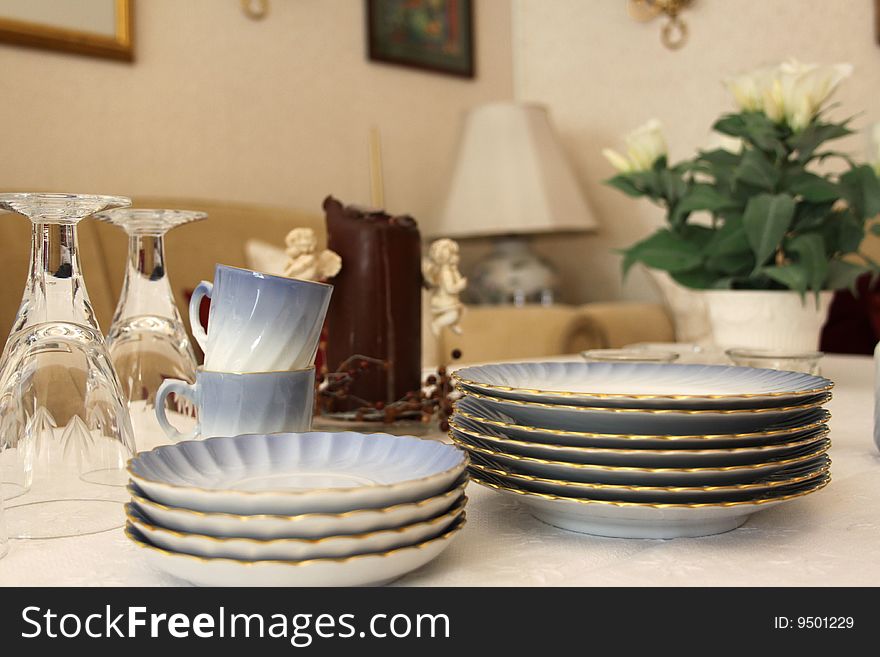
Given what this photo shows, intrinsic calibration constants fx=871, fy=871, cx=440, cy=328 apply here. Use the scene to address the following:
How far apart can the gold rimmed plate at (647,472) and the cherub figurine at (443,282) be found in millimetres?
384

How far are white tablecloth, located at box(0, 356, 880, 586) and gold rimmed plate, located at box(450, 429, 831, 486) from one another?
0.12 feet

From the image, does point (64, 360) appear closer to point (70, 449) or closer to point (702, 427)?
point (70, 449)

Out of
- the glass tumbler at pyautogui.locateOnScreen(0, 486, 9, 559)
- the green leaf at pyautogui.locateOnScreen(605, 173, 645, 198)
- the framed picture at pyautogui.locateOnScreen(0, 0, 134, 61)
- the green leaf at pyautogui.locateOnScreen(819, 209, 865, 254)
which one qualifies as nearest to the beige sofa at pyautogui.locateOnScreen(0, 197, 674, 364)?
the framed picture at pyautogui.locateOnScreen(0, 0, 134, 61)

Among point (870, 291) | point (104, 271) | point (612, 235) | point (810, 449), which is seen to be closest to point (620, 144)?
point (612, 235)

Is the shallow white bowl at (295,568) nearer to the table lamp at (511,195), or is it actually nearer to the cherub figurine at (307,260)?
the cherub figurine at (307,260)

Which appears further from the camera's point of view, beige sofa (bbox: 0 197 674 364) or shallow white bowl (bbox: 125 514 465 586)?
beige sofa (bbox: 0 197 674 364)

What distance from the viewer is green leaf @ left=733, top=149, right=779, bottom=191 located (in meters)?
1.07

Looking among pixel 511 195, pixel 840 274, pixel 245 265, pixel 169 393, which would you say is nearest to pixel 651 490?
pixel 169 393

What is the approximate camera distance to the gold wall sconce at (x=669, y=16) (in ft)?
10.2

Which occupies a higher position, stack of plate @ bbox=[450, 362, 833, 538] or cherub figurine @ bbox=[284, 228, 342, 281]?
cherub figurine @ bbox=[284, 228, 342, 281]

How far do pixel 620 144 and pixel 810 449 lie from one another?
2984 mm

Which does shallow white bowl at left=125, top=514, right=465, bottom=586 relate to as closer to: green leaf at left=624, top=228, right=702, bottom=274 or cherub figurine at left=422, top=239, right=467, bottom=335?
cherub figurine at left=422, top=239, right=467, bottom=335

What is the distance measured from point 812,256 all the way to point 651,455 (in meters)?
0.69

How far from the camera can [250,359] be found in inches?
22.6
